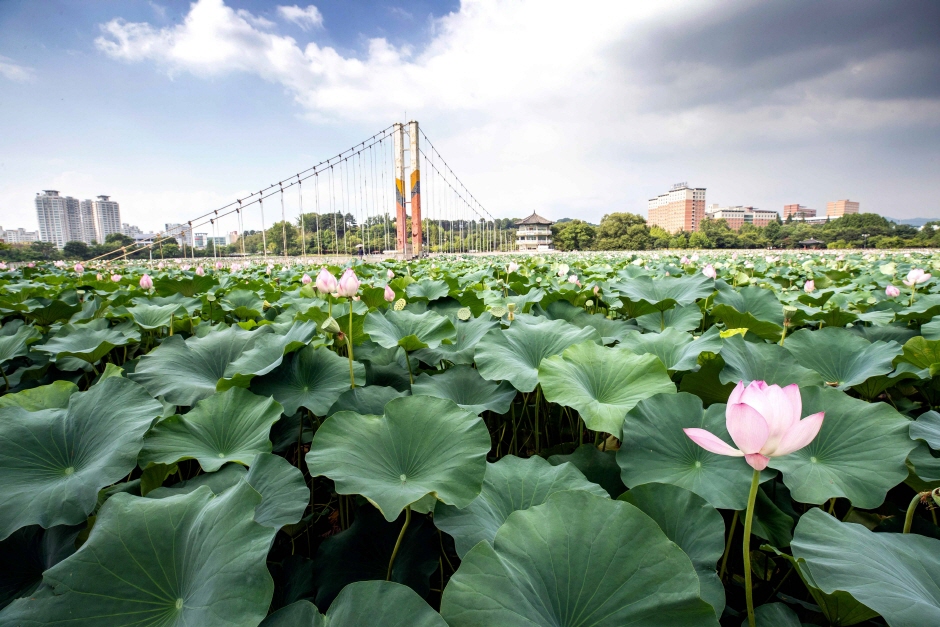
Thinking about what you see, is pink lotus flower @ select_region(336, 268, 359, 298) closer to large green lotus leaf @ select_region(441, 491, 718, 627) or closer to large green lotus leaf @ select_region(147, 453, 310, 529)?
large green lotus leaf @ select_region(147, 453, 310, 529)

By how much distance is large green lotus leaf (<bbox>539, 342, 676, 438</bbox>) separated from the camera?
82cm

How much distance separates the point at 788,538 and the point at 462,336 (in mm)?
924

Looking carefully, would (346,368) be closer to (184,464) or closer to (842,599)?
(184,464)

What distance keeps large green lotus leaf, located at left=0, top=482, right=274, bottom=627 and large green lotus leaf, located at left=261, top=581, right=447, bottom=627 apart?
0.14ft

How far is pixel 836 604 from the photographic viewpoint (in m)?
0.53

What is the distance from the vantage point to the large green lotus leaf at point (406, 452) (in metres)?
0.62

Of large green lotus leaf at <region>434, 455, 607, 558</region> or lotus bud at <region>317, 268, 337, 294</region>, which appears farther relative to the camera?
lotus bud at <region>317, 268, 337, 294</region>

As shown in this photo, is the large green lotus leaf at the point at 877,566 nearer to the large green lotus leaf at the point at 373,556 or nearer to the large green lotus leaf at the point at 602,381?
the large green lotus leaf at the point at 602,381

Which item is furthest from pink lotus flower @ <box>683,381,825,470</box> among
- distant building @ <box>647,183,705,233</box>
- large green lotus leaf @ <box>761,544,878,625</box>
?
distant building @ <box>647,183,705,233</box>

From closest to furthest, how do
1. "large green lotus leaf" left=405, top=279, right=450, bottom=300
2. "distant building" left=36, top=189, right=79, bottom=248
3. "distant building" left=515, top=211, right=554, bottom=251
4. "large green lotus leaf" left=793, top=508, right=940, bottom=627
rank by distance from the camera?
"large green lotus leaf" left=793, top=508, right=940, bottom=627, "large green lotus leaf" left=405, top=279, right=450, bottom=300, "distant building" left=515, top=211, right=554, bottom=251, "distant building" left=36, top=189, right=79, bottom=248

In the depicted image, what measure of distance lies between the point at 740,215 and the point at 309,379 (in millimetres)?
115175

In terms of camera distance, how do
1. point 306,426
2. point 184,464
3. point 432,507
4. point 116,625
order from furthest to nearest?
point 306,426 < point 184,464 < point 432,507 < point 116,625

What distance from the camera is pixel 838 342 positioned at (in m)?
1.21

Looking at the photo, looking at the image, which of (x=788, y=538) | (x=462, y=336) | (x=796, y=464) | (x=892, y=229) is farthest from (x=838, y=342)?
(x=892, y=229)
